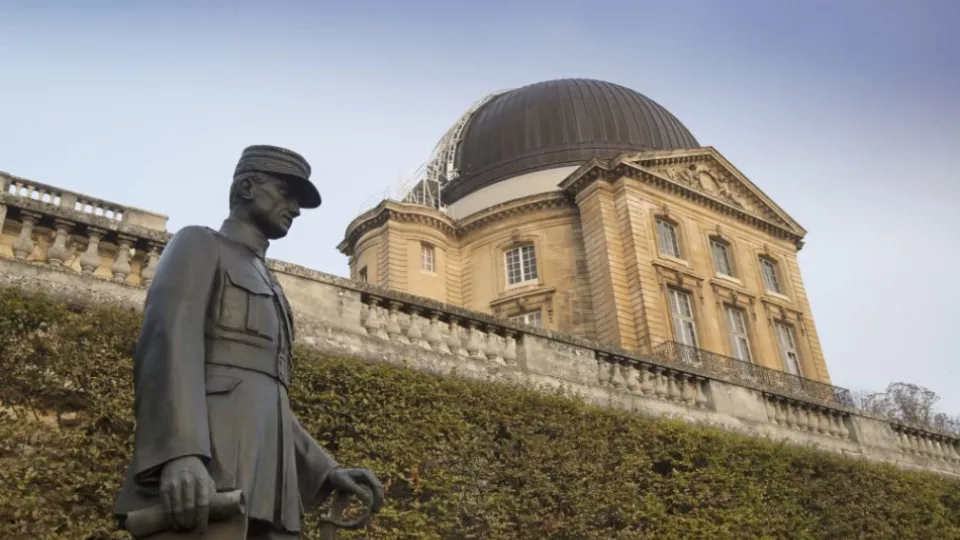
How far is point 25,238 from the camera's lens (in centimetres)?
790

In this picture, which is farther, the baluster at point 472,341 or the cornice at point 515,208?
the cornice at point 515,208

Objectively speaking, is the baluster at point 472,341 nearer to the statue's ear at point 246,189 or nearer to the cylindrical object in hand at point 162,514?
the statue's ear at point 246,189

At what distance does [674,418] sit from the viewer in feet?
38.2

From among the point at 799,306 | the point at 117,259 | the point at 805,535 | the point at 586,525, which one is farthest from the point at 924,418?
the point at 117,259

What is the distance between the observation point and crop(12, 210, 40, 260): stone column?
25.6ft

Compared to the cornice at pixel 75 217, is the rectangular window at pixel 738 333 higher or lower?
higher

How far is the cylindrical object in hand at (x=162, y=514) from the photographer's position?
106 inches

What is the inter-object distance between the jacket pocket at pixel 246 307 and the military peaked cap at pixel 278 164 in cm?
49

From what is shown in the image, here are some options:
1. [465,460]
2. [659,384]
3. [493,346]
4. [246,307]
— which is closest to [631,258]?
[659,384]

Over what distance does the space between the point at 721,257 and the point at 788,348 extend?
4.42 m

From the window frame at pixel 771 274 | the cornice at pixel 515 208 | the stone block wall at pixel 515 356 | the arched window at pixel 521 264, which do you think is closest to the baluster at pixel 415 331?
the stone block wall at pixel 515 356

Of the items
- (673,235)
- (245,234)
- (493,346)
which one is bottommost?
(245,234)

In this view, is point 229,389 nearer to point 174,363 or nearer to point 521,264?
point 174,363

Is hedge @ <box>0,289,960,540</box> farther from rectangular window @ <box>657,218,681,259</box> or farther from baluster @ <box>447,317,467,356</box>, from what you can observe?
rectangular window @ <box>657,218,681,259</box>
